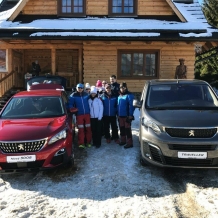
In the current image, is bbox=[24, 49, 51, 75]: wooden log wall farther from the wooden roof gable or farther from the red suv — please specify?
the red suv

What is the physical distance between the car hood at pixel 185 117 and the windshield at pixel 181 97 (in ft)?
0.92

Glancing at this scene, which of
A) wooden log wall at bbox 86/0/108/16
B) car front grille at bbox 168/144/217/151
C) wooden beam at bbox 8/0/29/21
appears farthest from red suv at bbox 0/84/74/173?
wooden log wall at bbox 86/0/108/16

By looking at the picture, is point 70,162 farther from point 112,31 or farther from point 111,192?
point 112,31

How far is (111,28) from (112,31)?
0.30 metres

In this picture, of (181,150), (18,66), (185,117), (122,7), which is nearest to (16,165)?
(181,150)

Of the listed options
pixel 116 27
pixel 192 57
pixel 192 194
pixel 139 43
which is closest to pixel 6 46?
pixel 116 27

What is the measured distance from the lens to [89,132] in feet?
23.8

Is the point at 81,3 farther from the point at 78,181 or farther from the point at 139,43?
the point at 78,181

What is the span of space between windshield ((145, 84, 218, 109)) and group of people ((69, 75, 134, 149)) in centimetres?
96

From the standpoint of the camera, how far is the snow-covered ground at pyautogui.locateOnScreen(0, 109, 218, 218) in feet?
13.8

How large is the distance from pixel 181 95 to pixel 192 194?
2.27 meters

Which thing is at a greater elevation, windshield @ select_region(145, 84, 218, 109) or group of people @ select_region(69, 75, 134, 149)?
windshield @ select_region(145, 84, 218, 109)

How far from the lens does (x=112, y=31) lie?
1278cm

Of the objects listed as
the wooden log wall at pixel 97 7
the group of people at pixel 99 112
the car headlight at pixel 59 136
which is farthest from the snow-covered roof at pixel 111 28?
the car headlight at pixel 59 136
